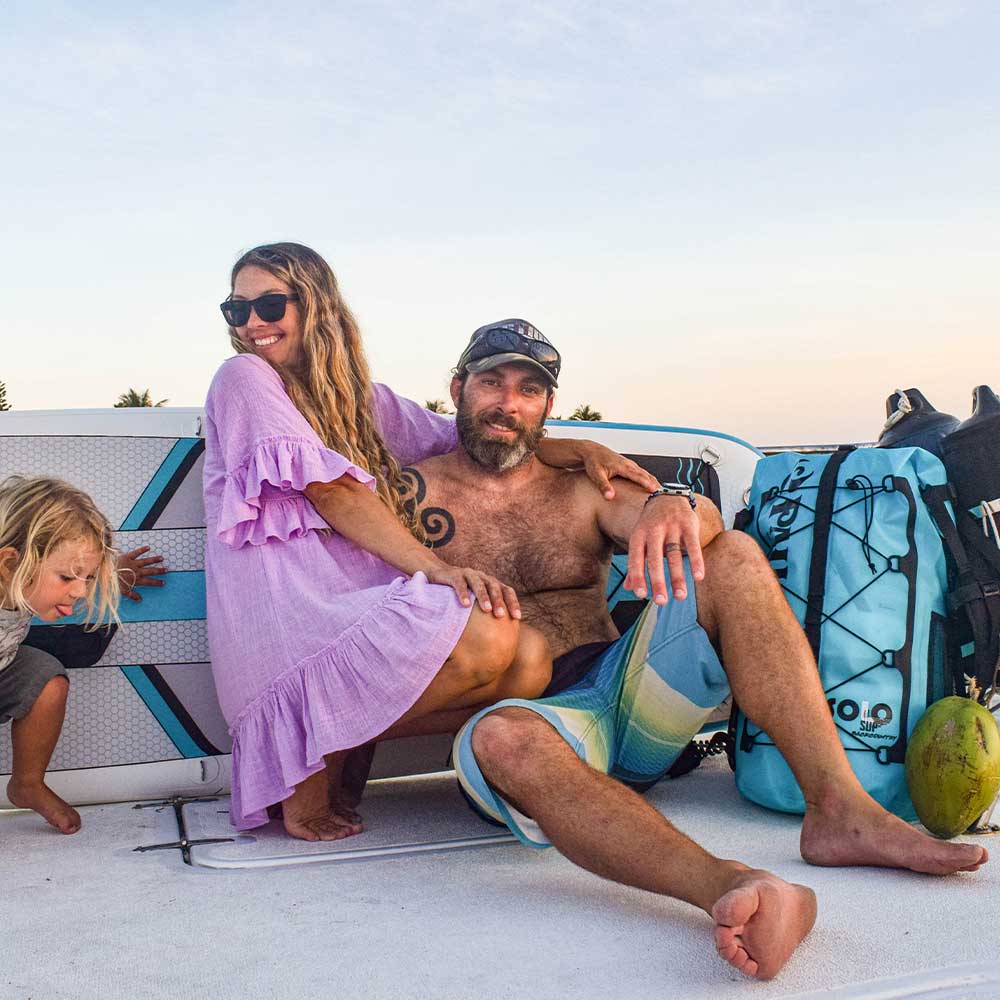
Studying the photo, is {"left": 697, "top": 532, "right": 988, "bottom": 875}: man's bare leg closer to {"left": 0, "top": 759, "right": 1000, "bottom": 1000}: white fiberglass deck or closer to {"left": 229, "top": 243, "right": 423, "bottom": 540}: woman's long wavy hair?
{"left": 0, "top": 759, "right": 1000, "bottom": 1000}: white fiberglass deck

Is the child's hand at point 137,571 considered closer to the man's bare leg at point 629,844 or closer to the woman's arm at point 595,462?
the woman's arm at point 595,462

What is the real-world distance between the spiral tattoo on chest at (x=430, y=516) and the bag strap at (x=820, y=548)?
92cm

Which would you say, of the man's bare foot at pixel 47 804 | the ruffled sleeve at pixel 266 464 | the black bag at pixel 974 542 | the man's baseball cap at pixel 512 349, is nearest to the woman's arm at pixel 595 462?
the man's baseball cap at pixel 512 349

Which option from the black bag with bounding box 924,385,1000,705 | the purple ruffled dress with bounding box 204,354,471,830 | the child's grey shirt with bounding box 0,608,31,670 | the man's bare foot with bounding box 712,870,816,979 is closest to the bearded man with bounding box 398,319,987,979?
the man's bare foot with bounding box 712,870,816,979

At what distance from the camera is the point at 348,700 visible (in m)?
2.37

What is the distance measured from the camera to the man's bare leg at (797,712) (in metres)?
2.16

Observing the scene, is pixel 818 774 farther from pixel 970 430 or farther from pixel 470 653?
pixel 970 430

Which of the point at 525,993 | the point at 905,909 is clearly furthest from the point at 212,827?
the point at 905,909

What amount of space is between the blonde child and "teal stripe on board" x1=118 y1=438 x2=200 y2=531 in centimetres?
30

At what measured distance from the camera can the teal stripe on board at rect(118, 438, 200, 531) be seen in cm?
310

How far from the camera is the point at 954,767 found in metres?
2.48

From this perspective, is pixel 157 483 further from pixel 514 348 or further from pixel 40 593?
pixel 514 348

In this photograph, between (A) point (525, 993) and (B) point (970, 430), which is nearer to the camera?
(A) point (525, 993)

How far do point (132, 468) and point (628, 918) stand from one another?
1915mm
